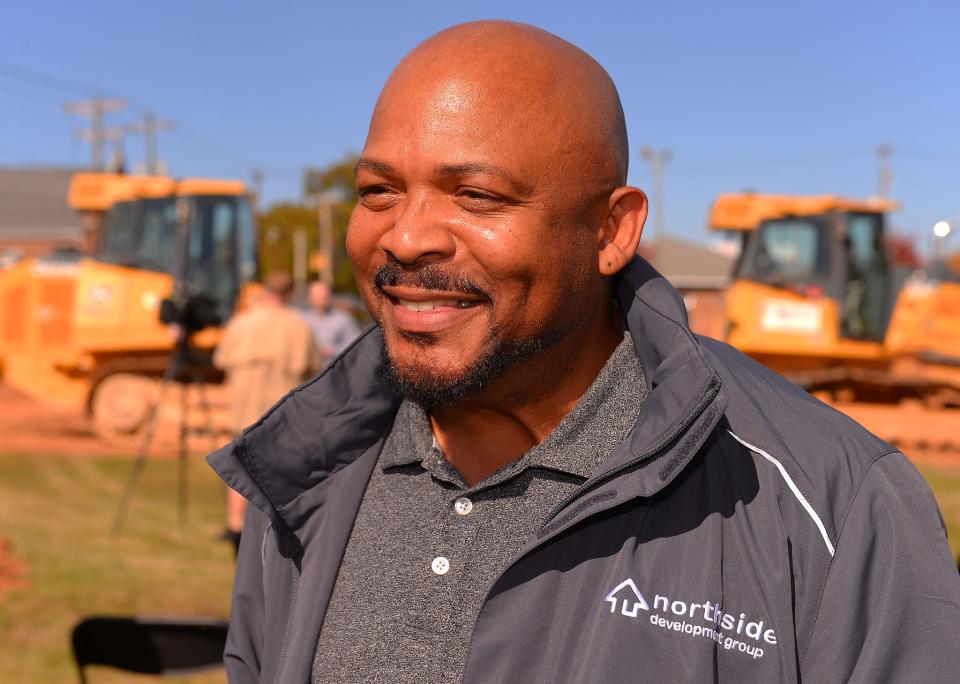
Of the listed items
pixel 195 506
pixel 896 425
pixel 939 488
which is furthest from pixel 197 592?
pixel 896 425

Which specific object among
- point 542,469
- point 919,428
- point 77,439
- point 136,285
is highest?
point 542,469

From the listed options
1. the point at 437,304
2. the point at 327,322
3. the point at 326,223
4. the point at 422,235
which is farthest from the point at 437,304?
the point at 326,223

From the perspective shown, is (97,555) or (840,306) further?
(840,306)

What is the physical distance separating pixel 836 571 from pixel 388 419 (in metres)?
1.01

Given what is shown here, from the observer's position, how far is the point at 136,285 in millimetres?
15477

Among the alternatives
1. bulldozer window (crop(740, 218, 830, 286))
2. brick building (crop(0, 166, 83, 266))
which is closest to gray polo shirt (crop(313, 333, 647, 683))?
bulldozer window (crop(740, 218, 830, 286))

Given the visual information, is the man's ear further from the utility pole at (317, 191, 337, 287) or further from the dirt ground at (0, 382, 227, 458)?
the utility pole at (317, 191, 337, 287)

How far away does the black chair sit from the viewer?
3289 mm

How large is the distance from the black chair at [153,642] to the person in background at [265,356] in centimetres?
545

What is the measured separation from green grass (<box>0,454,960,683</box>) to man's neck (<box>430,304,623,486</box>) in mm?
2269

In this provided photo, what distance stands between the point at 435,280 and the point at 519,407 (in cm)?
29

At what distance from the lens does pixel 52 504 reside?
1062 centimetres

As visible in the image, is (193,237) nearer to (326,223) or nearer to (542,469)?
(542,469)

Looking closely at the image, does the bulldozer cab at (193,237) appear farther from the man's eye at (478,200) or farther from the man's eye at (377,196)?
the man's eye at (478,200)
